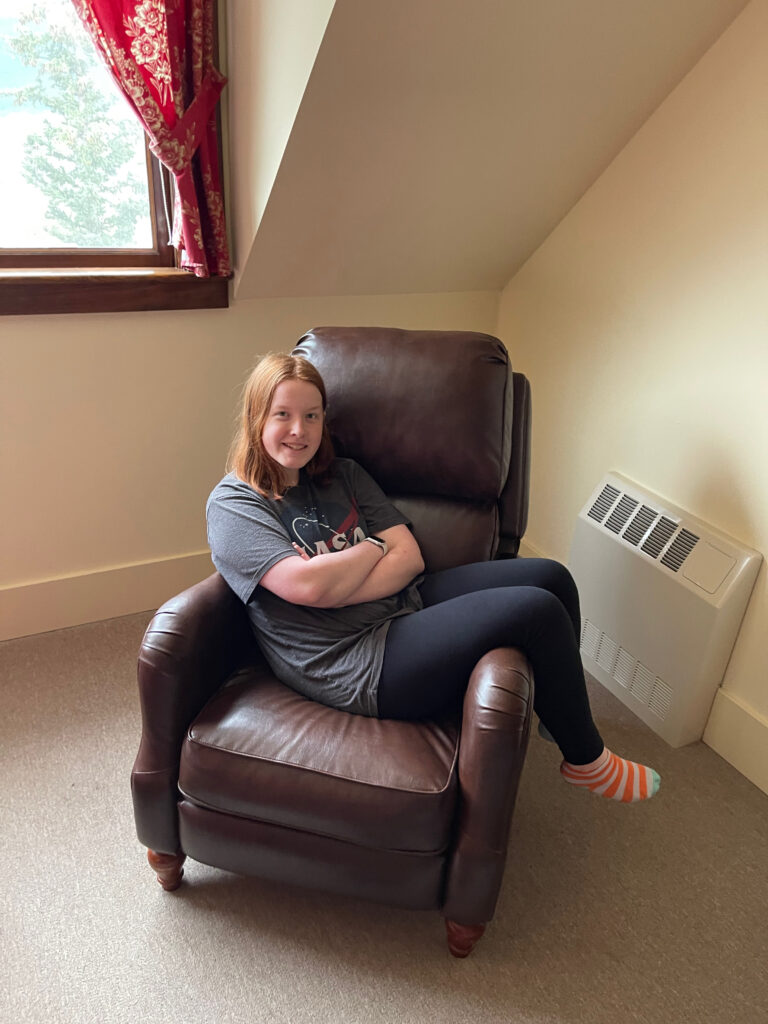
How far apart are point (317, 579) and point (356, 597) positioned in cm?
12

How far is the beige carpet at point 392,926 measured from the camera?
1.42m

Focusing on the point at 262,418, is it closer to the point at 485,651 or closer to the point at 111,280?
the point at 485,651

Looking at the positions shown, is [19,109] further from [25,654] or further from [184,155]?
[25,654]

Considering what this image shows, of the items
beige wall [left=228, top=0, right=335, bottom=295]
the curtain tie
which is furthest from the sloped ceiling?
the curtain tie

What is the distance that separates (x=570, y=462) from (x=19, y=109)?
1.76 metres

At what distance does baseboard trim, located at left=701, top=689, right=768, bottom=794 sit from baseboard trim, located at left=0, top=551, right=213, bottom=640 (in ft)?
5.09

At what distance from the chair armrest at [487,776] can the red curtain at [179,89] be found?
137 centimetres

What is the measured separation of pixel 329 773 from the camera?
4.47 ft

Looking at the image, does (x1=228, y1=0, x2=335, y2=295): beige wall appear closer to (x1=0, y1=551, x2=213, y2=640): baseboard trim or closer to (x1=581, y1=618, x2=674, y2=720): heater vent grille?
(x1=0, y1=551, x2=213, y2=640): baseboard trim

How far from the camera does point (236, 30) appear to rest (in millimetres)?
1936

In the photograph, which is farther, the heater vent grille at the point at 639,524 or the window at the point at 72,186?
the heater vent grille at the point at 639,524

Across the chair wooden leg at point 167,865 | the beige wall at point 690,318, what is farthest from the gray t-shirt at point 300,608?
the beige wall at point 690,318

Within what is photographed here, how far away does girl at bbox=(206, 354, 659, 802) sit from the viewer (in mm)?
1486

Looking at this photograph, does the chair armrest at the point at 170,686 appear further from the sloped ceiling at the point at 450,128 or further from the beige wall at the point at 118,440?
the sloped ceiling at the point at 450,128
